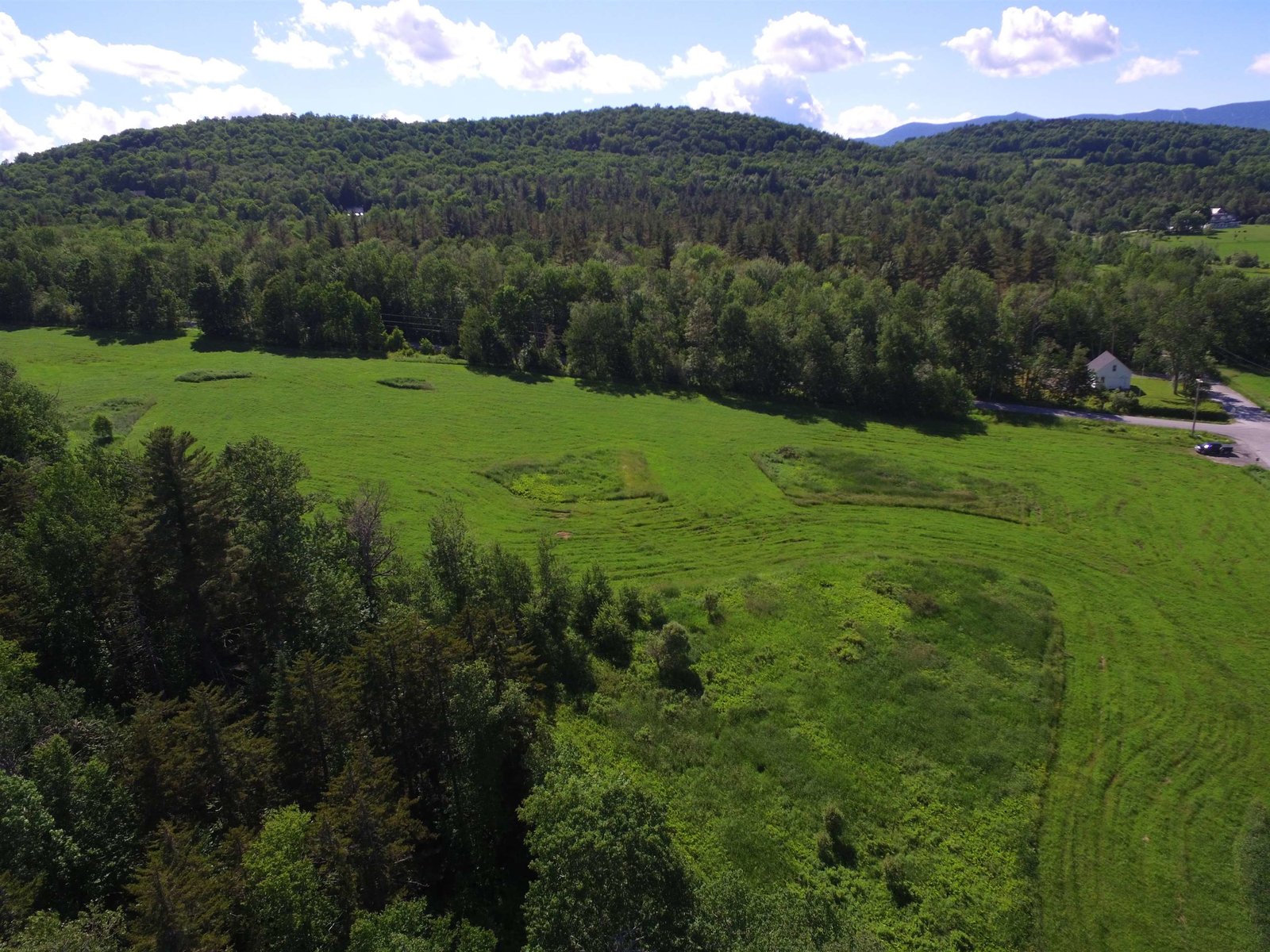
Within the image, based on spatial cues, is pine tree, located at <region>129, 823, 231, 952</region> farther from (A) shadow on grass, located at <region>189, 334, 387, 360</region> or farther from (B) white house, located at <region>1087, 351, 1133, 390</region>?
(B) white house, located at <region>1087, 351, 1133, 390</region>

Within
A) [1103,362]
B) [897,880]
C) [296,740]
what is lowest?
[897,880]

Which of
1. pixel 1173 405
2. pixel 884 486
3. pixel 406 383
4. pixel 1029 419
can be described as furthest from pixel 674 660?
pixel 1173 405

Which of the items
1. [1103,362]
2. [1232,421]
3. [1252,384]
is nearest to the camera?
[1232,421]

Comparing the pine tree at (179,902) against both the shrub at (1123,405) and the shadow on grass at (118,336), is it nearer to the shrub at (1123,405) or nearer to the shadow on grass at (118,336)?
the shrub at (1123,405)

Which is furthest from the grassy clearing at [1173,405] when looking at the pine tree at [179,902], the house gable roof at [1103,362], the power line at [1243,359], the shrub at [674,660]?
the pine tree at [179,902]

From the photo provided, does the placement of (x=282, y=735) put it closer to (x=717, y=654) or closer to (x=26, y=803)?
(x=26, y=803)

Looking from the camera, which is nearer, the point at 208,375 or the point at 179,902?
the point at 179,902

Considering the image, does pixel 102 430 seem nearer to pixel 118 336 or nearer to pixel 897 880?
pixel 118 336

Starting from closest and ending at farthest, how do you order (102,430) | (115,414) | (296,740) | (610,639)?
(296,740)
(610,639)
(102,430)
(115,414)
